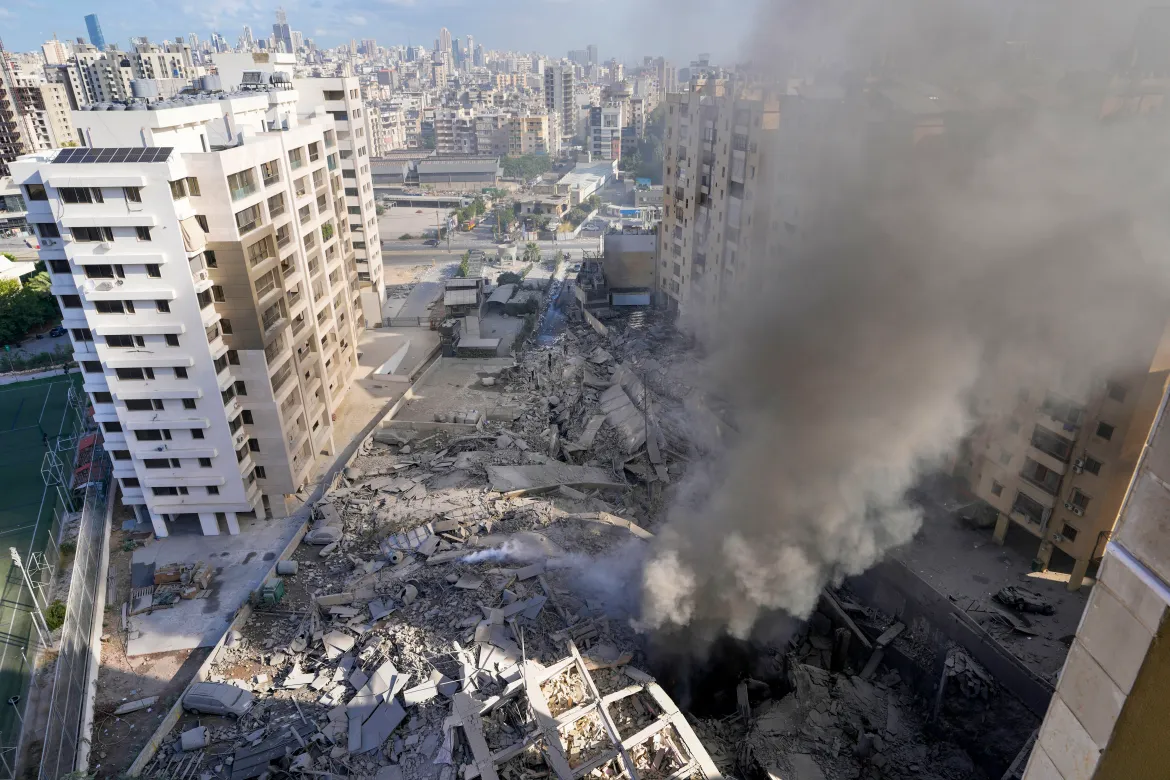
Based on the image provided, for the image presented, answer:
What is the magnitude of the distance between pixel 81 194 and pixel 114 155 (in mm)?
1070

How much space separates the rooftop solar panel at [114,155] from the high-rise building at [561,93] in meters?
93.8

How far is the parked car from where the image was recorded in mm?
12227

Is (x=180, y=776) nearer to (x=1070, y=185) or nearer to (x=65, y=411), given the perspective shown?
(x=1070, y=185)

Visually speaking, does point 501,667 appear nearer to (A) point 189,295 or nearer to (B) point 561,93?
(A) point 189,295

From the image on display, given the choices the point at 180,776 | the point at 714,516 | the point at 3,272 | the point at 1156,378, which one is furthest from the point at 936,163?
the point at 3,272

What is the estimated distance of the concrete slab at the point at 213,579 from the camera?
581 inches

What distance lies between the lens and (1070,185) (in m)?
11.7

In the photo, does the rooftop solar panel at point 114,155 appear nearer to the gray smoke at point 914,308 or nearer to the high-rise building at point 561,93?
the gray smoke at point 914,308

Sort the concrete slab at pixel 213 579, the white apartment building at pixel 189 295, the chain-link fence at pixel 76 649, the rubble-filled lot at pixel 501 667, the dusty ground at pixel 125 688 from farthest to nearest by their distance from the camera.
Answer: the concrete slab at pixel 213 579 < the white apartment building at pixel 189 295 < the dusty ground at pixel 125 688 < the chain-link fence at pixel 76 649 < the rubble-filled lot at pixel 501 667

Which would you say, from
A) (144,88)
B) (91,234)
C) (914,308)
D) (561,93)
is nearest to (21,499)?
(91,234)

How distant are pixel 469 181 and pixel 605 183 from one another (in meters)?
15.4

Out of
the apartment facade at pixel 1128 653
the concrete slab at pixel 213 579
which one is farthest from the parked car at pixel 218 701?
the apartment facade at pixel 1128 653

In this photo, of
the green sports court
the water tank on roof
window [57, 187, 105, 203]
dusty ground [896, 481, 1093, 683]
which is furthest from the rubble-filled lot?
the water tank on roof

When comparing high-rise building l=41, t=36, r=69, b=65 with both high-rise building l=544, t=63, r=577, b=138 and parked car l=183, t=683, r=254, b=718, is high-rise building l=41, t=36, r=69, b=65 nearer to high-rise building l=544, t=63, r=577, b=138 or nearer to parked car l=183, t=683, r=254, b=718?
high-rise building l=544, t=63, r=577, b=138
